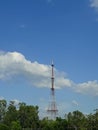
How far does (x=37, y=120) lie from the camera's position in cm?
9738

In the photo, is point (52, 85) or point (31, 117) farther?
point (31, 117)

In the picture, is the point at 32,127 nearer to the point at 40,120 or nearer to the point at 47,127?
the point at 40,120

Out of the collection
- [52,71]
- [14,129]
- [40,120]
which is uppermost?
[52,71]

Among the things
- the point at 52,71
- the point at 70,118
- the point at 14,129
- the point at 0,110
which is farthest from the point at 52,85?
the point at 0,110

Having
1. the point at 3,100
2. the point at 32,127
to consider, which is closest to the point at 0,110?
the point at 3,100

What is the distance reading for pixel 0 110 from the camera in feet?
329

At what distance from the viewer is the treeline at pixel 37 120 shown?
81.8 metres

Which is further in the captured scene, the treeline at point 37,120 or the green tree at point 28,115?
the green tree at point 28,115

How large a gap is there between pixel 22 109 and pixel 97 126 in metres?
25.6

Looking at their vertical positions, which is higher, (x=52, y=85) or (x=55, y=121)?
(x=52, y=85)

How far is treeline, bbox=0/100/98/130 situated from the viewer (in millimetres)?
81750

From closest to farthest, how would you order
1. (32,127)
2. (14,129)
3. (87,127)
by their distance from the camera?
(14,129), (87,127), (32,127)

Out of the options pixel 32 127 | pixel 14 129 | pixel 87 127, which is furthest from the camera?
pixel 32 127

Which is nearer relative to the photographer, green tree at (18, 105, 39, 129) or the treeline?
the treeline
